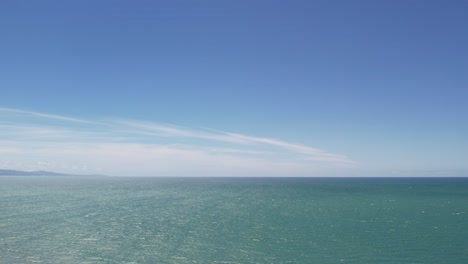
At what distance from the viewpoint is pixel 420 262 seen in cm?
3378

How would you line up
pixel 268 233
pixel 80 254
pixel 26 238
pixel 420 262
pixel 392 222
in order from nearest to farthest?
pixel 420 262 → pixel 80 254 → pixel 26 238 → pixel 268 233 → pixel 392 222

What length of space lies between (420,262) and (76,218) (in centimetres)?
5699

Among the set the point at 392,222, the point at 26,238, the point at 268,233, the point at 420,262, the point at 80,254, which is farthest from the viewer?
the point at 392,222

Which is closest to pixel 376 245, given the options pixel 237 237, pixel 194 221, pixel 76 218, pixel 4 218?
pixel 237 237

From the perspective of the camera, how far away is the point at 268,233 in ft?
160

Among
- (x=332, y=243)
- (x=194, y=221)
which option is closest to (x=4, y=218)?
(x=194, y=221)

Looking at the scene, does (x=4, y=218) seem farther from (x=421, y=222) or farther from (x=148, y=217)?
(x=421, y=222)

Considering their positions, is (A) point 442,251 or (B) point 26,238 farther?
(B) point 26,238

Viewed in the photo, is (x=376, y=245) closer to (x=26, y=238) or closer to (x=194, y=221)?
(x=194, y=221)

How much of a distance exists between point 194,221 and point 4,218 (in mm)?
34101

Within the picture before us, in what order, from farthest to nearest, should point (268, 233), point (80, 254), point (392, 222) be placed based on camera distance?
point (392, 222), point (268, 233), point (80, 254)

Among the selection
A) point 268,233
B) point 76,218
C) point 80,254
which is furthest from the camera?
point 76,218

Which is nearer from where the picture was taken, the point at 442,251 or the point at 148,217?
the point at 442,251

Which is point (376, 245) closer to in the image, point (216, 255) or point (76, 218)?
point (216, 255)
